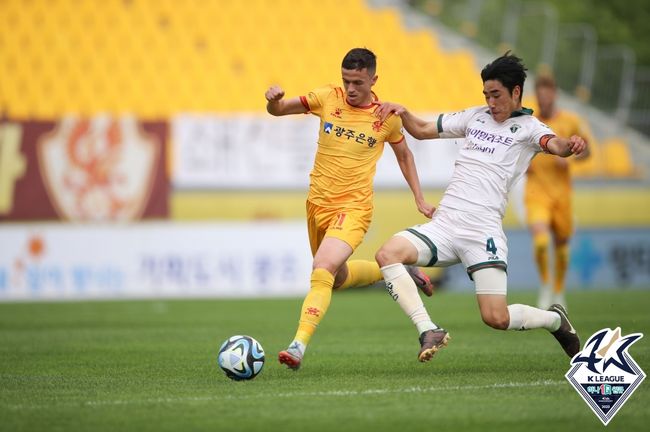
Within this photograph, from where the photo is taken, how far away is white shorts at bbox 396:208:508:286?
8.20 m

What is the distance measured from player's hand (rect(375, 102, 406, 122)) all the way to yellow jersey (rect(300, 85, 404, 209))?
61 millimetres

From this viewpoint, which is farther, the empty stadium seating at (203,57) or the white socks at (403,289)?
the empty stadium seating at (203,57)

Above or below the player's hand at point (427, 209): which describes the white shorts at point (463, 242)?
below

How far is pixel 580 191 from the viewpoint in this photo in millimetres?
22562

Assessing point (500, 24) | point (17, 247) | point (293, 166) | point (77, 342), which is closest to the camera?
point (77, 342)

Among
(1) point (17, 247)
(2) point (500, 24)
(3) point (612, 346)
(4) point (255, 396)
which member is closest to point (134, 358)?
(4) point (255, 396)

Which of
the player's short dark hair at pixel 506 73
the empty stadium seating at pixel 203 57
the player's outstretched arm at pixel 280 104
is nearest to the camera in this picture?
the player's short dark hair at pixel 506 73

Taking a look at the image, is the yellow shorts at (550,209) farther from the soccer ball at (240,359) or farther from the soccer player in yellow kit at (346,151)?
the soccer ball at (240,359)

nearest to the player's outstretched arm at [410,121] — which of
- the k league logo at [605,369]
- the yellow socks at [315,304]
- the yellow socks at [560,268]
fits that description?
the yellow socks at [315,304]

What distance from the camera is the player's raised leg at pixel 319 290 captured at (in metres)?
7.75

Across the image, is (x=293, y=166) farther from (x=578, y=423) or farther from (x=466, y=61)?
(x=578, y=423)

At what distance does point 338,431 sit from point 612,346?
6.40ft

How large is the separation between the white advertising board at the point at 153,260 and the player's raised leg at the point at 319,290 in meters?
12.1

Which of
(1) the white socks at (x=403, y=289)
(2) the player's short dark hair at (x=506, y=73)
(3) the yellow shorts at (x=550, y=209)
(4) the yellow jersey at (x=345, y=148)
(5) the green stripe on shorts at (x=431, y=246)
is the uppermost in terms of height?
(2) the player's short dark hair at (x=506, y=73)
